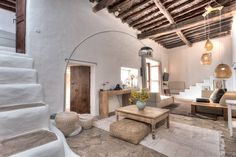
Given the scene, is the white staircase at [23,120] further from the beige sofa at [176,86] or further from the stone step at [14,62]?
the beige sofa at [176,86]

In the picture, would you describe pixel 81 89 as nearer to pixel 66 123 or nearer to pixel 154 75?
pixel 66 123

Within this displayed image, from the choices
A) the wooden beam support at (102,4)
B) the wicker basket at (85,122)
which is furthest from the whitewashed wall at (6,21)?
the wicker basket at (85,122)

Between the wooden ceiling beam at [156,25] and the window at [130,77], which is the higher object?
the wooden ceiling beam at [156,25]

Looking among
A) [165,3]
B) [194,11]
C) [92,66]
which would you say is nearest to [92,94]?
[92,66]

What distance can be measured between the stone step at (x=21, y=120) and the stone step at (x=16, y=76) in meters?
0.45

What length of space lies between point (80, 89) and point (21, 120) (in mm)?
3022

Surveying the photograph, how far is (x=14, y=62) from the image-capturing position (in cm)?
216

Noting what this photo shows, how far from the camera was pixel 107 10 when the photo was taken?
15.9 feet

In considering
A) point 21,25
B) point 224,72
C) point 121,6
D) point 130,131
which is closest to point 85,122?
point 130,131

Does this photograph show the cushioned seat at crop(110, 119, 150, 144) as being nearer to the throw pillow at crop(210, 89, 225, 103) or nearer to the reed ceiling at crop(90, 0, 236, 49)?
the throw pillow at crop(210, 89, 225, 103)

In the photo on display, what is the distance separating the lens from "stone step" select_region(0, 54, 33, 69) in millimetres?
2025

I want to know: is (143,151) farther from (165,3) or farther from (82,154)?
(165,3)

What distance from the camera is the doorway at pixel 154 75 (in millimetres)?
8320

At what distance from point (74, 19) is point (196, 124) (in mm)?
4601
